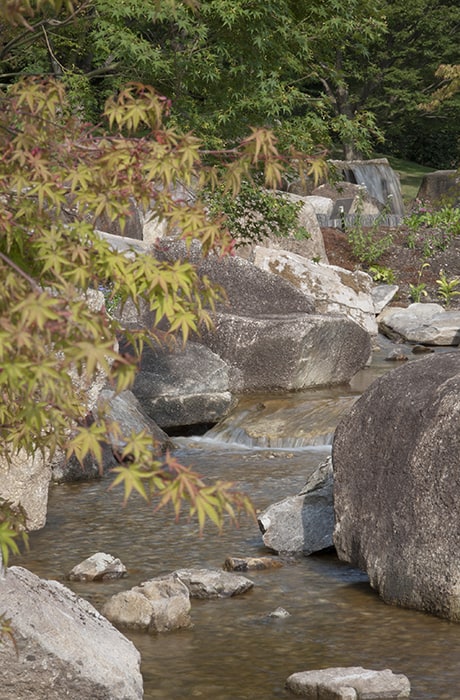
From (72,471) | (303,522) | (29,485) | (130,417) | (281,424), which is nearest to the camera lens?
(303,522)

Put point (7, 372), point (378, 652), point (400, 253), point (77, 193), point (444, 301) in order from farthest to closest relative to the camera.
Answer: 1. point (400, 253)
2. point (444, 301)
3. point (378, 652)
4. point (77, 193)
5. point (7, 372)

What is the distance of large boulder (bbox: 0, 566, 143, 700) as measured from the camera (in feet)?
17.4

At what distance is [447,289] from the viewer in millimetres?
26312

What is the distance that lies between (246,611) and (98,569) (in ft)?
4.43

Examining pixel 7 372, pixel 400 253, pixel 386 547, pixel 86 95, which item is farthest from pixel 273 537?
pixel 400 253

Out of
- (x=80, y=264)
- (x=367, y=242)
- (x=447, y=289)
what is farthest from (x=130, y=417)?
(x=367, y=242)

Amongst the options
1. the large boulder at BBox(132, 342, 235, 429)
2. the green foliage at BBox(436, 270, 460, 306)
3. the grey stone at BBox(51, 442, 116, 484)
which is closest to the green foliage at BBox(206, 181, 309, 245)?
the large boulder at BBox(132, 342, 235, 429)

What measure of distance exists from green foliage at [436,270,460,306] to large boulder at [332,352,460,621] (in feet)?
60.1

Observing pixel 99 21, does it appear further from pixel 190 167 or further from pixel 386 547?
pixel 190 167

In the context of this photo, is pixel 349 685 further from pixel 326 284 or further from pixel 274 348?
pixel 326 284

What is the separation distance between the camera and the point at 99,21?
1623 cm

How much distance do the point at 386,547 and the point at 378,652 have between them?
37.3 inches

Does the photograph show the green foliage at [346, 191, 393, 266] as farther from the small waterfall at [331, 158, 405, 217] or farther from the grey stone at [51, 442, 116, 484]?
the grey stone at [51, 442, 116, 484]

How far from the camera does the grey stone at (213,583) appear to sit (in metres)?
7.99
